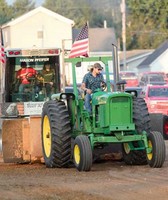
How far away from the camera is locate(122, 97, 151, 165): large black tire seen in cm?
1562

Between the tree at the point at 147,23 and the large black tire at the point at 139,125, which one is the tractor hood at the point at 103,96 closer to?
the large black tire at the point at 139,125

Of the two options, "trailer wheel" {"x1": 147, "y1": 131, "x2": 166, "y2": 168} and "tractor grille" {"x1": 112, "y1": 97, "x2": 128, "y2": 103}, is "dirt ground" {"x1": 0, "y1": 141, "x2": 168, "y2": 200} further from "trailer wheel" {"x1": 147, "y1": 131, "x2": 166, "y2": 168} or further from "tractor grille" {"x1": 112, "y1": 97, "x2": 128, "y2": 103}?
"tractor grille" {"x1": 112, "y1": 97, "x2": 128, "y2": 103}

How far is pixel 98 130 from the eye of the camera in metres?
15.7

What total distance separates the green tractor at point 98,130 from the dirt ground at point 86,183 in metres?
0.26

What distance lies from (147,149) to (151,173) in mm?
1024

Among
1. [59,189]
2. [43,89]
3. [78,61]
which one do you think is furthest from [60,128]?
[43,89]

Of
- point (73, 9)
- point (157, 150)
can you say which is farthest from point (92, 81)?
point (73, 9)

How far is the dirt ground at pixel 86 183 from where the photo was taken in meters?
11.4

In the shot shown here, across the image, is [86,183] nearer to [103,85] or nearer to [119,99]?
[119,99]

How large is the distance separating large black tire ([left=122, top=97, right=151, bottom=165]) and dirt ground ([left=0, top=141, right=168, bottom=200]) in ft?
0.80

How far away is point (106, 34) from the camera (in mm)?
95562

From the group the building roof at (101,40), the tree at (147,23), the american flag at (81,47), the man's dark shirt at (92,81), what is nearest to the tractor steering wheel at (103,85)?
the man's dark shirt at (92,81)

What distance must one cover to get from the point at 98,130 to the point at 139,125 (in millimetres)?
763

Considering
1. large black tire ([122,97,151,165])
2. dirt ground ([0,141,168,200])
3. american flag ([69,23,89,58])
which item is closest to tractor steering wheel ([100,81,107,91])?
large black tire ([122,97,151,165])
